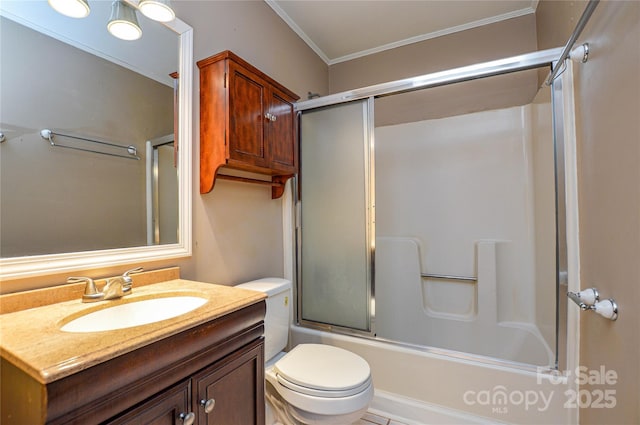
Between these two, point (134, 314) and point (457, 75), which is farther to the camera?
point (457, 75)

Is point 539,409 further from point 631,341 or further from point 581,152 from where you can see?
point 581,152

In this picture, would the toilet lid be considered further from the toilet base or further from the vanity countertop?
the vanity countertop

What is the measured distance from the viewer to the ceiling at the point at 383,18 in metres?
1.99

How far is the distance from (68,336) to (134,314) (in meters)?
0.33

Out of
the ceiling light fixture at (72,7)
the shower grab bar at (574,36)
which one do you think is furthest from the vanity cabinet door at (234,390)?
the shower grab bar at (574,36)

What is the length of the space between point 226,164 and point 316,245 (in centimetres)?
90

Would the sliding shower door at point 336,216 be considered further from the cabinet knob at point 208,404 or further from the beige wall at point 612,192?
the cabinet knob at point 208,404

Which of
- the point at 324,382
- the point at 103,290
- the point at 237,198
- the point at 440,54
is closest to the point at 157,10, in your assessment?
the point at 237,198

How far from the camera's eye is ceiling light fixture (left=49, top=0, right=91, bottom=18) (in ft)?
3.19

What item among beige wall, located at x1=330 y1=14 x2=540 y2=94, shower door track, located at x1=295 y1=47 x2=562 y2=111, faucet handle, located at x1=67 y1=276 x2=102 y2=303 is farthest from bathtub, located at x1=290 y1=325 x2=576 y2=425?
Result: beige wall, located at x1=330 y1=14 x2=540 y2=94

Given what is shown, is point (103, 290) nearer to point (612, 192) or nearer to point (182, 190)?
point (182, 190)

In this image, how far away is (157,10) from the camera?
3.91 ft

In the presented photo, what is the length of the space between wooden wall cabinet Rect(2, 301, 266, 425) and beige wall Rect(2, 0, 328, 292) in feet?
1.78

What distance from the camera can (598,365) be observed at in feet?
A: 3.67
